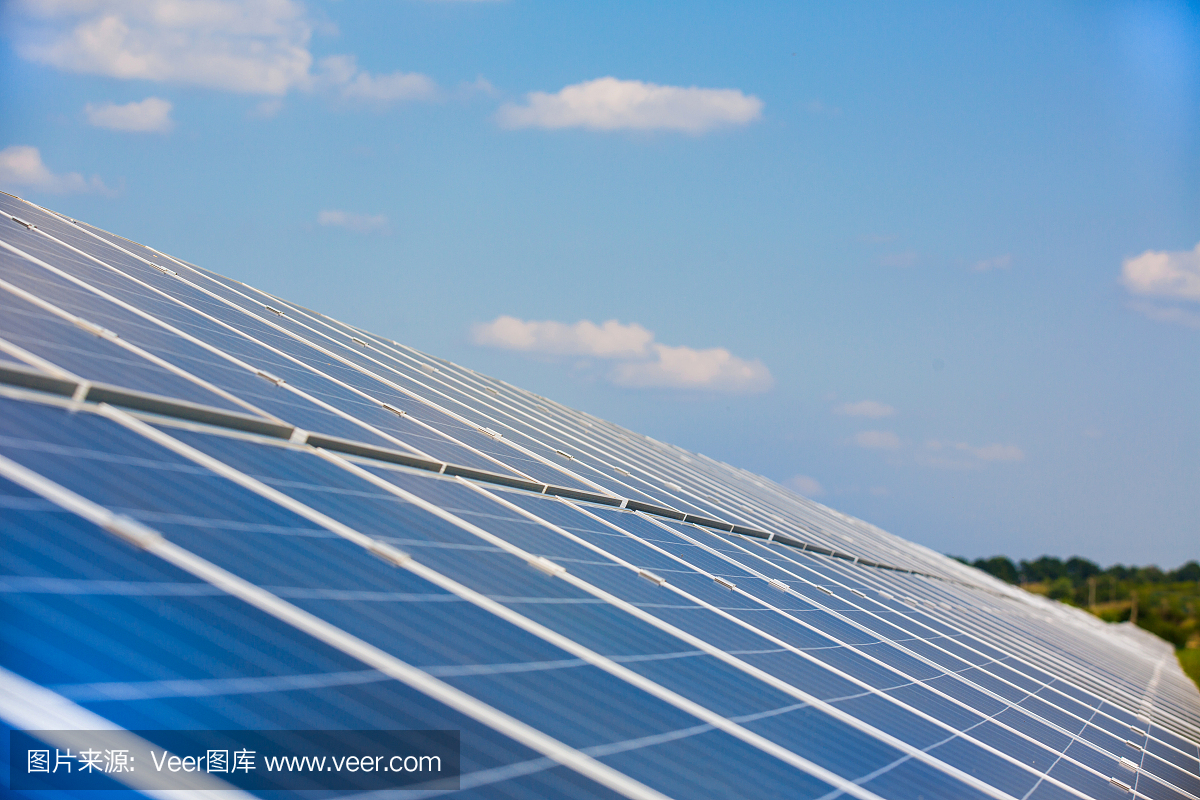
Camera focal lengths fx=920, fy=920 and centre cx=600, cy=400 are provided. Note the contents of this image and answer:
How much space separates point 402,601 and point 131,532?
2041 mm

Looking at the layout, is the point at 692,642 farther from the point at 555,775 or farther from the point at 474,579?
the point at 555,775

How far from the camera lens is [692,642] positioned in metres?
9.67

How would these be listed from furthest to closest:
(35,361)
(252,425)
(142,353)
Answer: (142,353), (252,425), (35,361)

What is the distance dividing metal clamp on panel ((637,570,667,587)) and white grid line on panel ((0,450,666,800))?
5535mm

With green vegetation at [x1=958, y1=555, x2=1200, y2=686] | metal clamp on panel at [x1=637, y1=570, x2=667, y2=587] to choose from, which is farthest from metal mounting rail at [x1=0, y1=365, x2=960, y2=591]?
green vegetation at [x1=958, y1=555, x2=1200, y2=686]

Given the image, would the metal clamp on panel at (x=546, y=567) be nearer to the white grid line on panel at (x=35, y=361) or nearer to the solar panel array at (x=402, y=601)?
the solar panel array at (x=402, y=601)

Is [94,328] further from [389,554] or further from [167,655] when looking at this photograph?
[167,655]

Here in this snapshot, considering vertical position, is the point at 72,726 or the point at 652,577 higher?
the point at 652,577

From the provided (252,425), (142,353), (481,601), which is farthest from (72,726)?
(142,353)

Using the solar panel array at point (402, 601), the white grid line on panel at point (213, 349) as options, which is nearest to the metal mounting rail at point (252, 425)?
the solar panel array at point (402, 601)

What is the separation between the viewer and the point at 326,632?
18.5 ft

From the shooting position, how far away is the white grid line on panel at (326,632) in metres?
5.27

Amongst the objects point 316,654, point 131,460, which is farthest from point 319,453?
point 316,654

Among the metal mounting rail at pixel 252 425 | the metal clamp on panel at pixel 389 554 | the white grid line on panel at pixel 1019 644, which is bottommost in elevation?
the white grid line on panel at pixel 1019 644
